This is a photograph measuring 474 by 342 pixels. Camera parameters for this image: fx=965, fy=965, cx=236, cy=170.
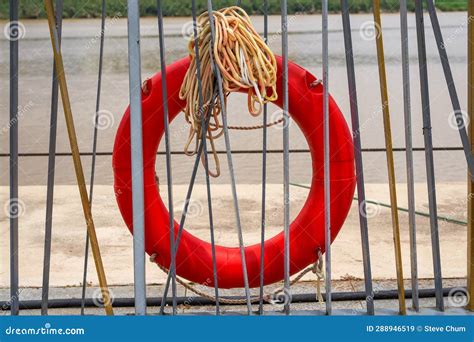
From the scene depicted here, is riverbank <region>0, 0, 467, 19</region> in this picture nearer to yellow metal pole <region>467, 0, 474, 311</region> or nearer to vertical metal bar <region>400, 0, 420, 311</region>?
yellow metal pole <region>467, 0, 474, 311</region>

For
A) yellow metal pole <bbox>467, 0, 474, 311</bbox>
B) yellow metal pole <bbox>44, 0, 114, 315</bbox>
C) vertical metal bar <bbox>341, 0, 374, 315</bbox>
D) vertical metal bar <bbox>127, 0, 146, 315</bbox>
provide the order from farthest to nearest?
1. yellow metal pole <bbox>467, 0, 474, 311</bbox>
2. vertical metal bar <bbox>341, 0, 374, 315</bbox>
3. yellow metal pole <bbox>44, 0, 114, 315</bbox>
4. vertical metal bar <bbox>127, 0, 146, 315</bbox>

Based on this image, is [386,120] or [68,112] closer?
[68,112]

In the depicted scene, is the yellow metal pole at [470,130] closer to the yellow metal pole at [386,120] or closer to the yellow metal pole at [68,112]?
the yellow metal pole at [386,120]

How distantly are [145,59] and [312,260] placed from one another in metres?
9.72

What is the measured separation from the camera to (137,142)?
2789mm

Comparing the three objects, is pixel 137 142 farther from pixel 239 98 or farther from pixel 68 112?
Answer: pixel 239 98

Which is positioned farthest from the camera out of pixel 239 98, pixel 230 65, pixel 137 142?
pixel 239 98

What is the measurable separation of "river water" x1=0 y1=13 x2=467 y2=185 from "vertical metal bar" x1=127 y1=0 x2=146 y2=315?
3053mm

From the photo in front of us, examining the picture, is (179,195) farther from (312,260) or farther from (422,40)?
(422,40)

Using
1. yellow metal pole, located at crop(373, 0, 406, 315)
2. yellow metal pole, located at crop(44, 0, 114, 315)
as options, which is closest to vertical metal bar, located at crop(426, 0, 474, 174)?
yellow metal pole, located at crop(373, 0, 406, 315)

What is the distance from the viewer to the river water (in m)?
6.28

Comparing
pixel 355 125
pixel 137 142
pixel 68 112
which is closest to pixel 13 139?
pixel 68 112

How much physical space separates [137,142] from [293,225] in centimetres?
95

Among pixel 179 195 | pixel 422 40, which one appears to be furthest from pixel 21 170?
pixel 422 40
